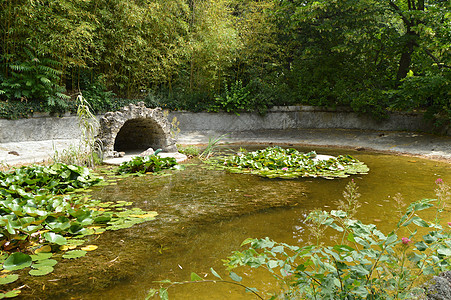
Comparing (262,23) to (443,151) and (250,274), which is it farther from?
(250,274)

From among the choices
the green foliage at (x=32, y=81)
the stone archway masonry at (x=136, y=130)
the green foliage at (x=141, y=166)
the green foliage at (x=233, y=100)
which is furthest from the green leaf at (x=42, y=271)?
the green foliage at (x=233, y=100)

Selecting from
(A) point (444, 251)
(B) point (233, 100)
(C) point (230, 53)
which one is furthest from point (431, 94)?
(A) point (444, 251)

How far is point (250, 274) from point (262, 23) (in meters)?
11.7

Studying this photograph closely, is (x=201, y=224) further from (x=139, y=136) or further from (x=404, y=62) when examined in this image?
(x=404, y=62)

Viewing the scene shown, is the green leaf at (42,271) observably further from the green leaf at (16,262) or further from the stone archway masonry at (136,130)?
the stone archway masonry at (136,130)

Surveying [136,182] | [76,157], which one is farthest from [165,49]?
[136,182]

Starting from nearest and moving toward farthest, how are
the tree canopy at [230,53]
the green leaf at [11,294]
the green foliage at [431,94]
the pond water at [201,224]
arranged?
the green leaf at [11,294] < the pond water at [201,224] < the tree canopy at [230,53] < the green foliage at [431,94]

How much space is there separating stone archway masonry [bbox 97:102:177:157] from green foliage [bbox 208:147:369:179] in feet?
5.47

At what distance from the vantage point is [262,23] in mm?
12086

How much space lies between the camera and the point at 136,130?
8.29m

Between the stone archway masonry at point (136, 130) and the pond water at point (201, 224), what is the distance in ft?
6.29

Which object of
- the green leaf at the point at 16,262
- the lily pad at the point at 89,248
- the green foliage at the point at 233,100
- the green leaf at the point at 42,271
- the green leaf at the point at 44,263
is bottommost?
the lily pad at the point at 89,248

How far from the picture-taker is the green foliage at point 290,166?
16.9ft

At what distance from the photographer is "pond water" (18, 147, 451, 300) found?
1.84m
